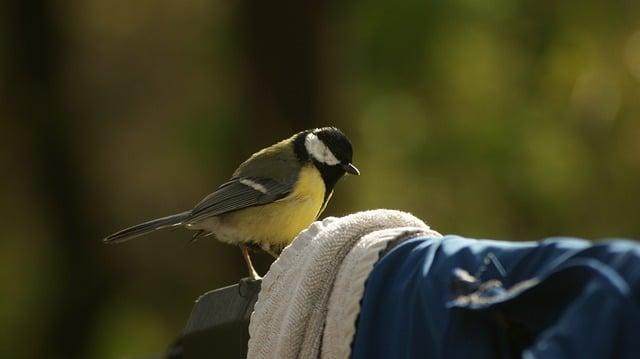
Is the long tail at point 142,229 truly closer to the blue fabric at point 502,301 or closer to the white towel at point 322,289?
the white towel at point 322,289

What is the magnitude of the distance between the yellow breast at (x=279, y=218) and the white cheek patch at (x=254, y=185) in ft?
0.19

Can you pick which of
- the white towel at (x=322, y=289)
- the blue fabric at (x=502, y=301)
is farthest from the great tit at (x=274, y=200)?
the blue fabric at (x=502, y=301)

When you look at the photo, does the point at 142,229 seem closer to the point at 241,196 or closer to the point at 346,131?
the point at 241,196

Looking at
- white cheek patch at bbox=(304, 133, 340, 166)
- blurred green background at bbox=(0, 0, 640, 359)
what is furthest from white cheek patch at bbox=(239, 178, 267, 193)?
blurred green background at bbox=(0, 0, 640, 359)

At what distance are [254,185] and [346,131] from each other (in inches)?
86.1

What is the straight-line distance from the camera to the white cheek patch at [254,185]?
288 centimetres

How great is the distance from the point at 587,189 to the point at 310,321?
487cm

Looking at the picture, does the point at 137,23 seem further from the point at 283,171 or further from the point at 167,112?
the point at 283,171

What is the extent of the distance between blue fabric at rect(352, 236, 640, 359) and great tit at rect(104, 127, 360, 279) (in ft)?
5.05

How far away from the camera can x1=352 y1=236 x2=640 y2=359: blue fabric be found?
0.93 metres

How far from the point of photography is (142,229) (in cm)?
272

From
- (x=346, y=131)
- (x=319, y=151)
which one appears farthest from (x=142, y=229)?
(x=346, y=131)

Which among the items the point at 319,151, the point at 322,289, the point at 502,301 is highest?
the point at 502,301

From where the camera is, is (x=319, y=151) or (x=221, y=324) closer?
(x=221, y=324)
